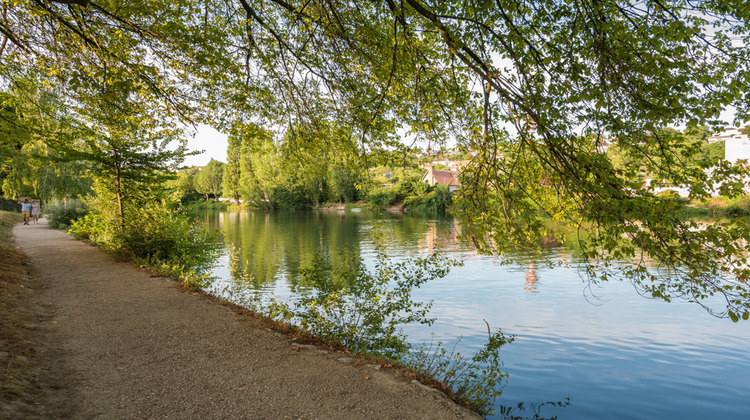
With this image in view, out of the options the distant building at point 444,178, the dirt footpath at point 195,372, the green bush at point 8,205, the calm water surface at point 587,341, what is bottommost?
the calm water surface at point 587,341

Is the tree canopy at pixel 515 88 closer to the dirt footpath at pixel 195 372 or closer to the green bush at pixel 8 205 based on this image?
the dirt footpath at pixel 195 372

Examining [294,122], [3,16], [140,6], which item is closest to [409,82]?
[294,122]

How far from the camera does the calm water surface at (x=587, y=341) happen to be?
6160 mm

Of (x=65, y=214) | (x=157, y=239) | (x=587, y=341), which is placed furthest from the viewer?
(x=65, y=214)

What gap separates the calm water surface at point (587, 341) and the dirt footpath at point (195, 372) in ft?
6.04

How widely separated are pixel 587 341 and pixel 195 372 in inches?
282

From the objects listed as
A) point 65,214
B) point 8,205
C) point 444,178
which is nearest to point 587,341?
point 65,214

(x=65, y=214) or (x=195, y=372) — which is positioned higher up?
(x=65, y=214)

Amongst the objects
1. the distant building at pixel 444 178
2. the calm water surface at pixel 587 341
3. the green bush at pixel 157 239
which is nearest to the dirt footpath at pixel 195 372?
the calm water surface at pixel 587 341

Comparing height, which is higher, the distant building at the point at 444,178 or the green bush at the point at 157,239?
the distant building at the point at 444,178

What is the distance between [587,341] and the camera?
8469 mm

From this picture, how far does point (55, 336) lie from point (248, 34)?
17.7 feet

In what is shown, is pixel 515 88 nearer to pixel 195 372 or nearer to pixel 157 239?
pixel 195 372

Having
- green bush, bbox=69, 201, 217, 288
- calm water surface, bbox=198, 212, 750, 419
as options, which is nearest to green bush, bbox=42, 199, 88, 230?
green bush, bbox=69, 201, 217, 288
